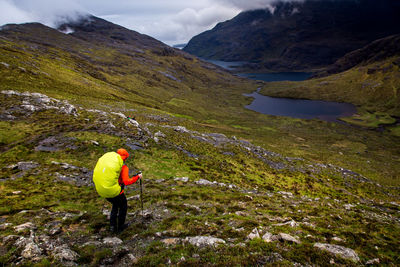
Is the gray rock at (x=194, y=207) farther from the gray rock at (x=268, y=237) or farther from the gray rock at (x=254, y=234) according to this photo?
the gray rock at (x=268, y=237)

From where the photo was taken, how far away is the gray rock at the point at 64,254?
23.8 ft

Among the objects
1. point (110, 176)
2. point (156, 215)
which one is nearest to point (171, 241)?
point (156, 215)

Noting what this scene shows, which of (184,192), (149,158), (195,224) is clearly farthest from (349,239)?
(149,158)

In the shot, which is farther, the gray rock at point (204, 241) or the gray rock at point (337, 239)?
the gray rock at point (337, 239)

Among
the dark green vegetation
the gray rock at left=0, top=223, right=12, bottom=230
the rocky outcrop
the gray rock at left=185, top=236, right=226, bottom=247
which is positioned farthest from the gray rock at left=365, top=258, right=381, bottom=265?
the rocky outcrop

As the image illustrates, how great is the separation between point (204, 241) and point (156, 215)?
4727mm

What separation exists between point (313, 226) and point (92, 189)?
17.0 meters

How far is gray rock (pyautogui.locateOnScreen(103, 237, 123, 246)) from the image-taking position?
8744 mm

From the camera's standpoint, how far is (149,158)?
84.1 ft

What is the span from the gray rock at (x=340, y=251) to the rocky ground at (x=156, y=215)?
0.05 meters

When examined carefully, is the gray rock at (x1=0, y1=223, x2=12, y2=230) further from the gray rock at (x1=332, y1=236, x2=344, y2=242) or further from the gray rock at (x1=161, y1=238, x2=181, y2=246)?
the gray rock at (x1=332, y1=236, x2=344, y2=242)

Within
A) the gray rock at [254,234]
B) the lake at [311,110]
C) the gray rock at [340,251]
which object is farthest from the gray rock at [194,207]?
the lake at [311,110]

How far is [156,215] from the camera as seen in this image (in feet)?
40.5

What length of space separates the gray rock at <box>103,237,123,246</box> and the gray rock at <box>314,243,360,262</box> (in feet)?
30.0
